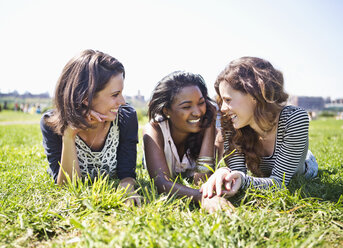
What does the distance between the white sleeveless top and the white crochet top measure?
2.02 ft

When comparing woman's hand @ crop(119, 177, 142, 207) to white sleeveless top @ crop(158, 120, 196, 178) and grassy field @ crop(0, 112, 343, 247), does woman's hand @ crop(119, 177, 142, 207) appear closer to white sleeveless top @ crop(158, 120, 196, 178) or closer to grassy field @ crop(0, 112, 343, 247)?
grassy field @ crop(0, 112, 343, 247)

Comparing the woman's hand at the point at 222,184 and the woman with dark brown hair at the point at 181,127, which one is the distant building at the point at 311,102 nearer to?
the woman with dark brown hair at the point at 181,127

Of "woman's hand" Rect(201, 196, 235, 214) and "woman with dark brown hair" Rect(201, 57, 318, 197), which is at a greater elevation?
"woman with dark brown hair" Rect(201, 57, 318, 197)

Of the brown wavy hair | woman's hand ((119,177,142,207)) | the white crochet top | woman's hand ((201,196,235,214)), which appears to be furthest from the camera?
the white crochet top

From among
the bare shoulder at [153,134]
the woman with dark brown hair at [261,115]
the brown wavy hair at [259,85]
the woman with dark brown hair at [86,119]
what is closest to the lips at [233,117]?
the woman with dark brown hair at [261,115]

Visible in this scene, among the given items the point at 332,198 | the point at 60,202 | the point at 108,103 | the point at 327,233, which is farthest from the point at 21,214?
the point at 332,198

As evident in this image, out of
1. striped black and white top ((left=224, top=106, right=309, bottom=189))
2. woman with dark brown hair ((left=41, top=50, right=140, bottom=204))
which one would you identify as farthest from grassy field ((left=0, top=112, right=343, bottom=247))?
woman with dark brown hair ((left=41, top=50, right=140, bottom=204))

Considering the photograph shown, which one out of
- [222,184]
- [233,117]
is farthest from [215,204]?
[233,117]

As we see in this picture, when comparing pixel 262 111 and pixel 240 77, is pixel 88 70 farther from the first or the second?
pixel 262 111

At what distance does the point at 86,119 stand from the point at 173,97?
3.79 feet

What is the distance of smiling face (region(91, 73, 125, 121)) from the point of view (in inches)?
111

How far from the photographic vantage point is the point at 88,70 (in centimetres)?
276

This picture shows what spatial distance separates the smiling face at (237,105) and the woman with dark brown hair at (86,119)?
3.65ft

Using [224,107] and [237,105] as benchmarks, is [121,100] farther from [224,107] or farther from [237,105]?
[237,105]
